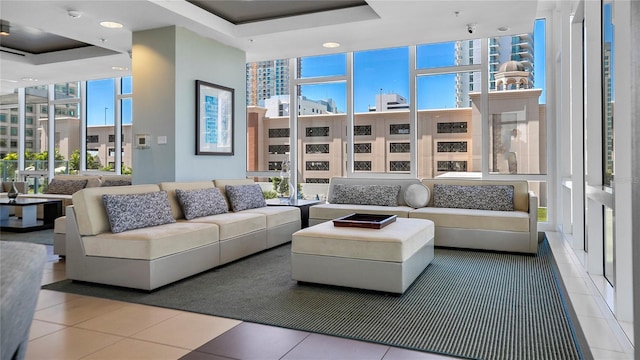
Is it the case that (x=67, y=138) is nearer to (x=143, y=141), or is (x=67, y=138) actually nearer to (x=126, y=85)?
(x=126, y=85)

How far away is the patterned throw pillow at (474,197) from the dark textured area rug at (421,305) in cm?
110

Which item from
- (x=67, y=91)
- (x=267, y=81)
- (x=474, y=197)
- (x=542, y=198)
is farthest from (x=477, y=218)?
(x=67, y=91)

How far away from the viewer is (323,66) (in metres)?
7.04

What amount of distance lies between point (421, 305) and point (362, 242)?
0.63 meters

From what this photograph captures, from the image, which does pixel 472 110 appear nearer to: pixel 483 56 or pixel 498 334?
pixel 483 56

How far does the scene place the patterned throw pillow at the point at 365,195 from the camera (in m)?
5.79

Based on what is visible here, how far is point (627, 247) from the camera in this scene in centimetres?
207

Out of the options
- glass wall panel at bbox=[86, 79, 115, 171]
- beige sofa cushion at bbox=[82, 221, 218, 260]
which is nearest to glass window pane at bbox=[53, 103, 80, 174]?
glass wall panel at bbox=[86, 79, 115, 171]

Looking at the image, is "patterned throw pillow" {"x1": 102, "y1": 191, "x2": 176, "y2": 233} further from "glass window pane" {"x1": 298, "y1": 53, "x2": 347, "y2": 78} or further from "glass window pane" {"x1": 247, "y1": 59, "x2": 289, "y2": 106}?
"glass window pane" {"x1": 298, "y1": 53, "x2": 347, "y2": 78}

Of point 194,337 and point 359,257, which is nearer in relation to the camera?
point 194,337

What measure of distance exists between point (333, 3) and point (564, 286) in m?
3.77

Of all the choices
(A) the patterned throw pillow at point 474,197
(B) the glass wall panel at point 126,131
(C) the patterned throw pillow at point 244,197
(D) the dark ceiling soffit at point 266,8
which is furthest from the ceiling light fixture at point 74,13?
(A) the patterned throw pillow at point 474,197

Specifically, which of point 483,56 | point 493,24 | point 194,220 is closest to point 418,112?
point 483,56

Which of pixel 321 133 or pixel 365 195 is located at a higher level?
pixel 321 133
